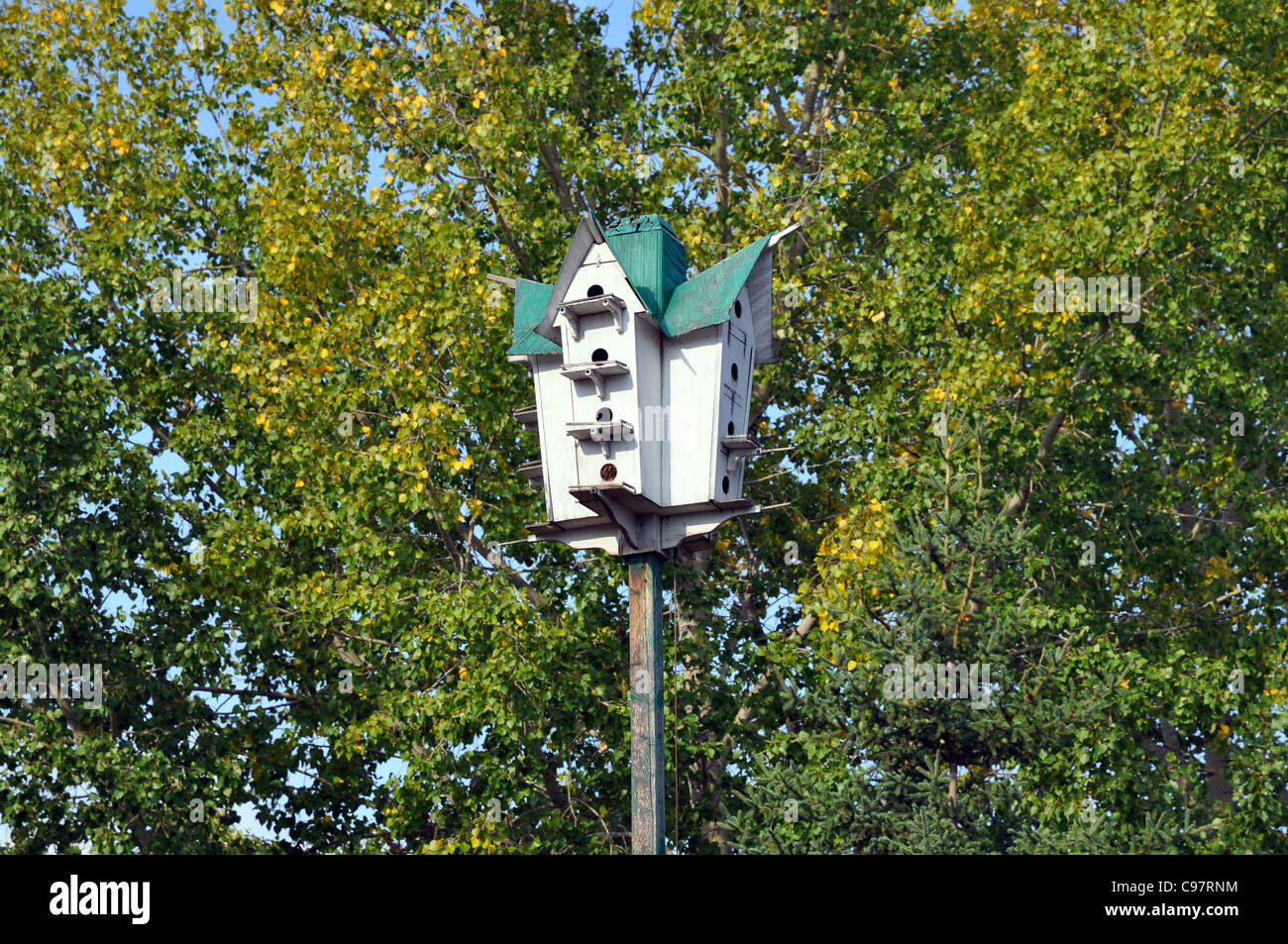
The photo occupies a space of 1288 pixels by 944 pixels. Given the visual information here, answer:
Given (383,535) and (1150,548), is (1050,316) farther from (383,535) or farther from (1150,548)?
(383,535)

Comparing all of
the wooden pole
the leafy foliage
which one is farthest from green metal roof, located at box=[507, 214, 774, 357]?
the leafy foliage

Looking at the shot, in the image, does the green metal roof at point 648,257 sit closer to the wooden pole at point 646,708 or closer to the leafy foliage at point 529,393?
the wooden pole at point 646,708

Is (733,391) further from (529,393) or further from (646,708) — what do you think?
(529,393)

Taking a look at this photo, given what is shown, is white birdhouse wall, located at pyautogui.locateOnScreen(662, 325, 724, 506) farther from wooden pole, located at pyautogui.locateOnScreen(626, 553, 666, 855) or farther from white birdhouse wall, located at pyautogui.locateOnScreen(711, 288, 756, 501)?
wooden pole, located at pyautogui.locateOnScreen(626, 553, 666, 855)

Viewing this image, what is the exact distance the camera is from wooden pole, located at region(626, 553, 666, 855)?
8867 mm

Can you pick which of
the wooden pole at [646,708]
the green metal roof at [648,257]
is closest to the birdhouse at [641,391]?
the green metal roof at [648,257]

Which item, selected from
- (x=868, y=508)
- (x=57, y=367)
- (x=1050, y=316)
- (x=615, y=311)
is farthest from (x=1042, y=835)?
(x=57, y=367)

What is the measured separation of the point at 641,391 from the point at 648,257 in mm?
860

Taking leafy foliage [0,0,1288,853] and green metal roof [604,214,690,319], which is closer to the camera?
green metal roof [604,214,690,319]

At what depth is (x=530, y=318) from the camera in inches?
403

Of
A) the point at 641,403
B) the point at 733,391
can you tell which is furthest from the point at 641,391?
the point at 733,391

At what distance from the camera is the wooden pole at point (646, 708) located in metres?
8.87

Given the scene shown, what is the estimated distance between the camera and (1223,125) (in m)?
15.8

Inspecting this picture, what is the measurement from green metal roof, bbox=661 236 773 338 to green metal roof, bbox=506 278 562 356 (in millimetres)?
799
